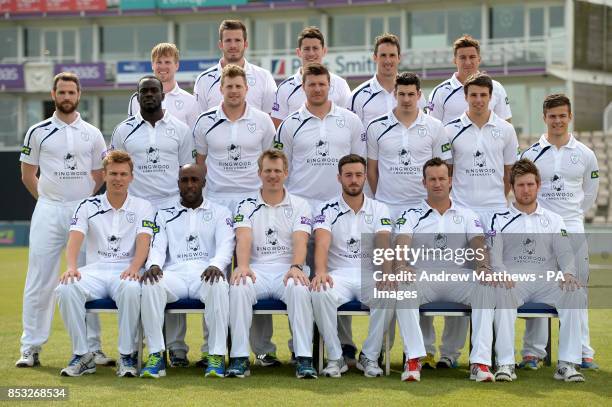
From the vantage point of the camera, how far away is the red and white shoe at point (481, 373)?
7.48 meters

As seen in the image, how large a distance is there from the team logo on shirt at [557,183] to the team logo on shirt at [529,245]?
2.29 feet

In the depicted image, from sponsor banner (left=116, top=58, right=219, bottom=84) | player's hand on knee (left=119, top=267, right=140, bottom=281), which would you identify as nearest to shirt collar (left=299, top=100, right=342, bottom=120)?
player's hand on knee (left=119, top=267, right=140, bottom=281)

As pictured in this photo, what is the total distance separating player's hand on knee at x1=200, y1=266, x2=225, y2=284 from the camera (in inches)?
303

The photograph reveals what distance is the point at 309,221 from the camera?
8172 mm

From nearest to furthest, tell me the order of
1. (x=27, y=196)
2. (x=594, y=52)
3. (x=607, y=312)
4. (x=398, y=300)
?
(x=398, y=300) → (x=607, y=312) → (x=27, y=196) → (x=594, y=52)

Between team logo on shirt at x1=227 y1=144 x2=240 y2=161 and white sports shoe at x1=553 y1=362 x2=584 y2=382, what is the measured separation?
3241 mm

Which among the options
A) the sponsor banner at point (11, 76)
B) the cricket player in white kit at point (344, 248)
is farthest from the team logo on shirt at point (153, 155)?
the sponsor banner at point (11, 76)

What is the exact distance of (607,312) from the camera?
12.5m

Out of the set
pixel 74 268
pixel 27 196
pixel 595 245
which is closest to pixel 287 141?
pixel 74 268

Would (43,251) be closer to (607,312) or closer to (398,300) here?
(398,300)

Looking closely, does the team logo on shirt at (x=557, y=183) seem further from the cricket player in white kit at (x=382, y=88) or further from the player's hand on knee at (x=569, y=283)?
the cricket player in white kit at (x=382, y=88)

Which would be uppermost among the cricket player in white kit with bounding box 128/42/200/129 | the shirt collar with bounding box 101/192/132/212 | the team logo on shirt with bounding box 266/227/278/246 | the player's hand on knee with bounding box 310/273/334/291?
the cricket player in white kit with bounding box 128/42/200/129

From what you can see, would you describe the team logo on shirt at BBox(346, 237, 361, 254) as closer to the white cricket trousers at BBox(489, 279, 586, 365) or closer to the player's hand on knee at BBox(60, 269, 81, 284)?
the white cricket trousers at BBox(489, 279, 586, 365)

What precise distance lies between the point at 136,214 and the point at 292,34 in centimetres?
3100
